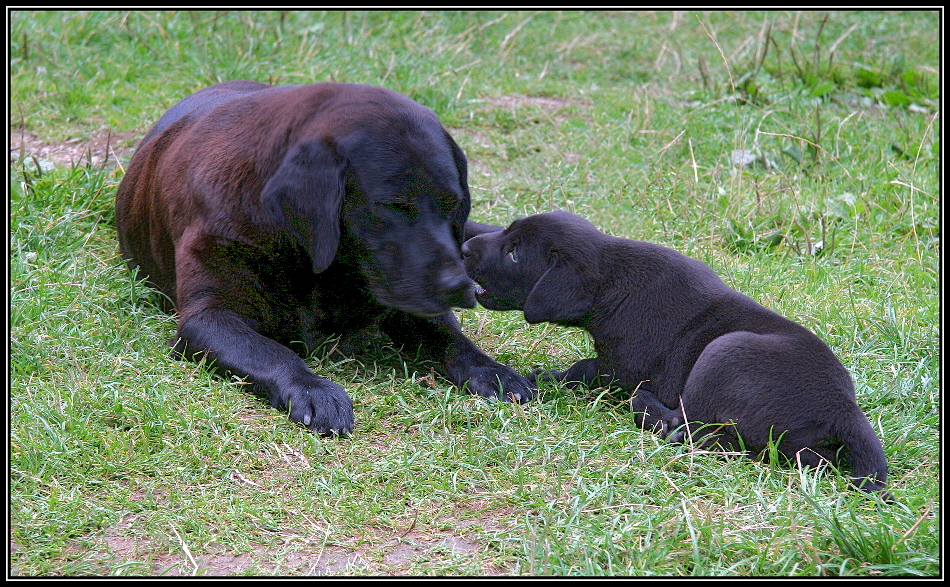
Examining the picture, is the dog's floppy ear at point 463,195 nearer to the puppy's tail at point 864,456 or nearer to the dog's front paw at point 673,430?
the dog's front paw at point 673,430

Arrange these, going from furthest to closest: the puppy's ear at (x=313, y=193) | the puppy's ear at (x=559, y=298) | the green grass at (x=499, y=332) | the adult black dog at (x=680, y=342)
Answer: the puppy's ear at (x=559, y=298) → the puppy's ear at (x=313, y=193) → the adult black dog at (x=680, y=342) → the green grass at (x=499, y=332)

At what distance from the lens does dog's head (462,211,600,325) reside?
3.40 metres

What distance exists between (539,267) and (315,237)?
837 mm

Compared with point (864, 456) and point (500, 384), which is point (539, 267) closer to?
point (500, 384)

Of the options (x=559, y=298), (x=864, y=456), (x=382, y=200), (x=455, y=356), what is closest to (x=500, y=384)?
(x=455, y=356)

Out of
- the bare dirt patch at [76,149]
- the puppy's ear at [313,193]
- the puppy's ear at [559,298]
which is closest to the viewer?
the puppy's ear at [313,193]

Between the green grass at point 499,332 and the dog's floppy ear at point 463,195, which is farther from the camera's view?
the dog's floppy ear at point 463,195

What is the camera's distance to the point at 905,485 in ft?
9.39

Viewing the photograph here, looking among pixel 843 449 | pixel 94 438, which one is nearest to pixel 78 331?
pixel 94 438

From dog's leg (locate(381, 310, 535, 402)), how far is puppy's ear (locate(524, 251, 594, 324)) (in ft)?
0.90

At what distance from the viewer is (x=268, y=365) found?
3.33 metres

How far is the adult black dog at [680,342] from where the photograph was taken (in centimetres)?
290

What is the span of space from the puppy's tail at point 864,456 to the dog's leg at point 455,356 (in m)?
1.11

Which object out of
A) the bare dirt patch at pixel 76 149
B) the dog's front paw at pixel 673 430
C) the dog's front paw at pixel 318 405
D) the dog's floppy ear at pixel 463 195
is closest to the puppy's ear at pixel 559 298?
the dog's floppy ear at pixel 463 195
